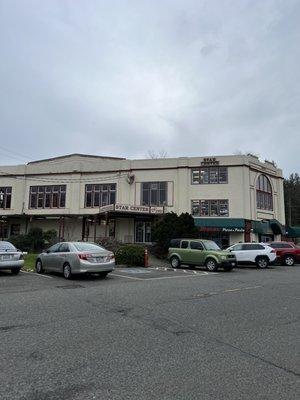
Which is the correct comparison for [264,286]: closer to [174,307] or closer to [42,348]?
[174,307]

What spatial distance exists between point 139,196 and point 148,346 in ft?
113

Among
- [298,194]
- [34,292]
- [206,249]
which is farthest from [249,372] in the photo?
[298,194]

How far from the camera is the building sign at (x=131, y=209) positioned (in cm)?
3450

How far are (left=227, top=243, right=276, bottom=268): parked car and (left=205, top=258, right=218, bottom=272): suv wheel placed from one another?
3.98m

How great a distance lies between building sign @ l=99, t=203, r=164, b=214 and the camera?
1358 inches

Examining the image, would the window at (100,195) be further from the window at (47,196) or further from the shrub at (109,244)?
the shrub at (109,244)

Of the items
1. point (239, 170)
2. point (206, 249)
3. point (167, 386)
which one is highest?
point (239, 170)

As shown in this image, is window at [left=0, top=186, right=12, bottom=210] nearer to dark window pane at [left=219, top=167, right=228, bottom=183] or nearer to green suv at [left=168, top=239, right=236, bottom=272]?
dark window pane at [left=219, top=167, right=228, bottom=183]

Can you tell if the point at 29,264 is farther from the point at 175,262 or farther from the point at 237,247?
the point at 237,247

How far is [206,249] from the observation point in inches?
943

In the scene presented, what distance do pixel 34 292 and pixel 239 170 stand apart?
97.2 ft

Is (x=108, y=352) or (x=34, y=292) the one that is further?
(x=34, y=292)

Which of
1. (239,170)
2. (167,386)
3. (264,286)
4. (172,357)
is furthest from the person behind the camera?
(239,170)

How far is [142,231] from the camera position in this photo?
40.1 meters
